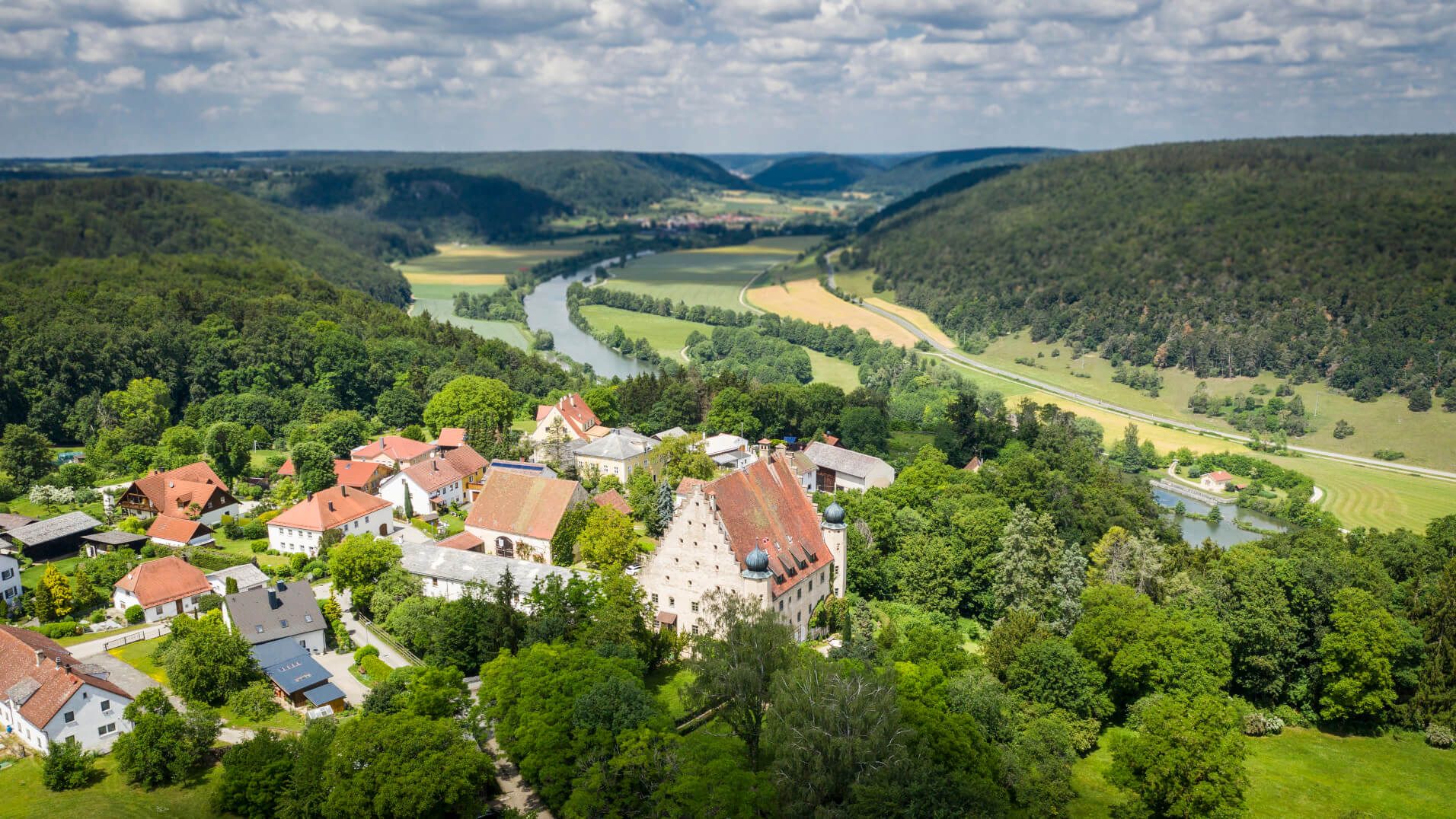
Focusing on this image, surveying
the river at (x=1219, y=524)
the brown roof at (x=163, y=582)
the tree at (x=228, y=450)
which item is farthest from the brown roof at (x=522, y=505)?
the river at (x=1219, y=524)

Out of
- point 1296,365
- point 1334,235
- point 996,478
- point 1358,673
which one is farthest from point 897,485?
point 1334,235

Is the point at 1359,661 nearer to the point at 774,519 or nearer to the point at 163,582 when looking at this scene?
the point at 774,519

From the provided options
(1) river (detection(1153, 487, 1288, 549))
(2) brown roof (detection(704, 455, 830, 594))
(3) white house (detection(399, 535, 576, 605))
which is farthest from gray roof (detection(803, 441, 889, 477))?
(3) white house (detection(399, 535, 576, 605))

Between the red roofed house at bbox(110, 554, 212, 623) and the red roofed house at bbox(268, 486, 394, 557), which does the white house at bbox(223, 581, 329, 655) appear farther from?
the red roofed house at bbox(268, 486, 394, 557)

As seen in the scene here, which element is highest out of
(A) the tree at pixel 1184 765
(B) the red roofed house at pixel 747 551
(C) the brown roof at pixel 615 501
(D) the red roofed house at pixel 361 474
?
(B) the red roofed house at pixel 747 551

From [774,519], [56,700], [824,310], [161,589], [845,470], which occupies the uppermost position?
[774,519]

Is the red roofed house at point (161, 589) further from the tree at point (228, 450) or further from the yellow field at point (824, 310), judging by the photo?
the yellow field at point (824, 310)

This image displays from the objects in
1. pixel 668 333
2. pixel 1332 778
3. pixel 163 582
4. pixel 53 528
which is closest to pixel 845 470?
pixel 1332 778
